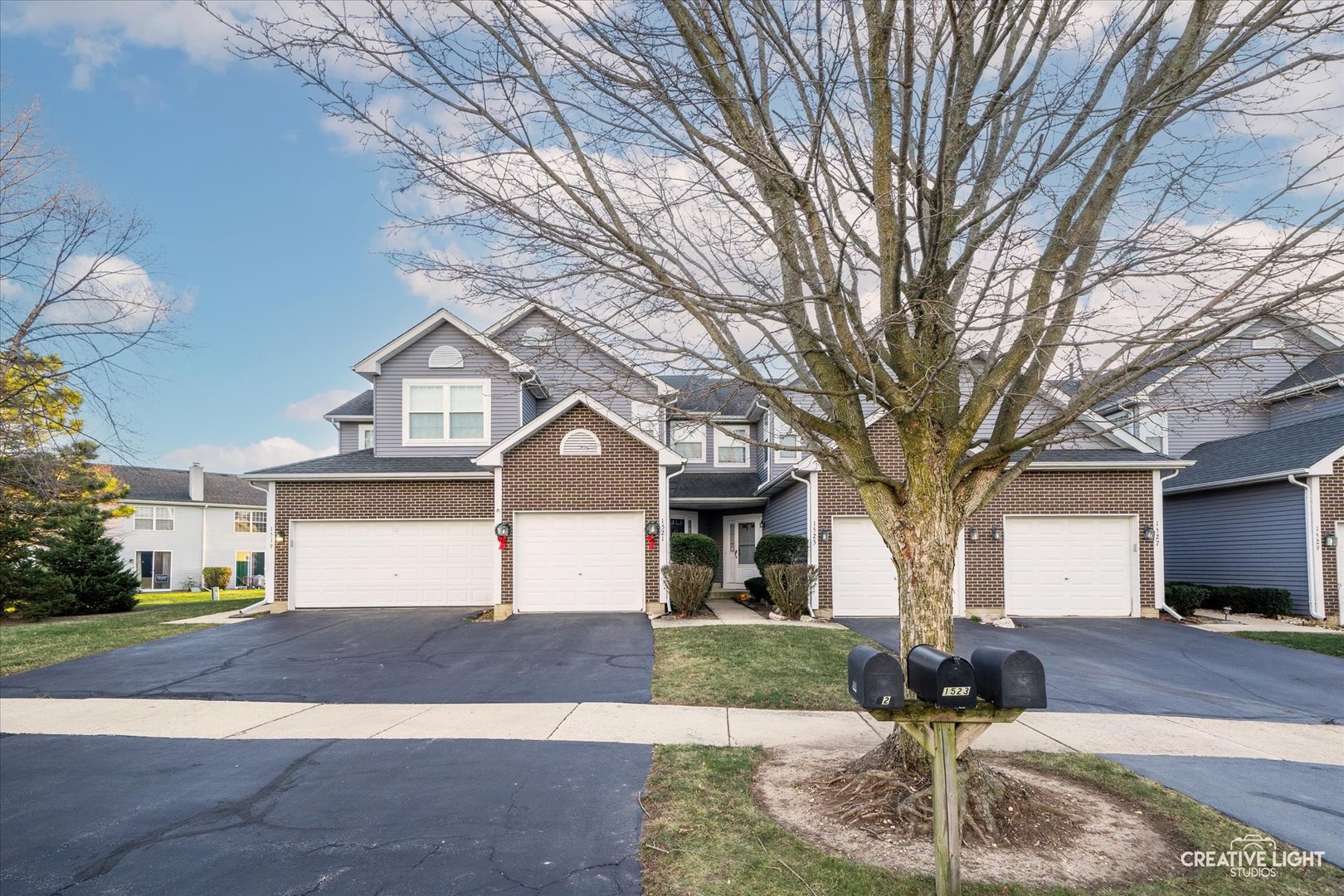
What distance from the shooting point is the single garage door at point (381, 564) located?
16625 millimetres

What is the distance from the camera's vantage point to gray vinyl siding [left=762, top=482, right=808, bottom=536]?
1674 centimetres

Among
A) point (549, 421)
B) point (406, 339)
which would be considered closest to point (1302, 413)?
point (549, 421)

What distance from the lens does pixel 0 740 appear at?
737 centimetres

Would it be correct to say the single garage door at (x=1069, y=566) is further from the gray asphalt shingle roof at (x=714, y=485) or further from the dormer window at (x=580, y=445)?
the dormer window at (x=580, y=445)

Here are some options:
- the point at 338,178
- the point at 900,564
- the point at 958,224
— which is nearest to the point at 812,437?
the point at 900,564

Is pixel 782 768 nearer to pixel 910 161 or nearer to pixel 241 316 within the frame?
pixel 910 161

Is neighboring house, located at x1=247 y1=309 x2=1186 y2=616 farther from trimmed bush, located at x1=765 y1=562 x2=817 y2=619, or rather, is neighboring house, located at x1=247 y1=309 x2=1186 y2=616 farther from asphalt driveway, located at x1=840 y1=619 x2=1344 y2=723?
asphalt driveway, located at x1=840 y1=619 x2=1344 y2=723

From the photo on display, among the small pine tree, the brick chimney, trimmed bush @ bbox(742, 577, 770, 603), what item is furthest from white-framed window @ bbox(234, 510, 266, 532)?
trimmed bush @ bbox(742, 577, 770, 603)

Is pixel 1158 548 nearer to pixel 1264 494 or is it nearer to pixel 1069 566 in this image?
pixel 1069 566

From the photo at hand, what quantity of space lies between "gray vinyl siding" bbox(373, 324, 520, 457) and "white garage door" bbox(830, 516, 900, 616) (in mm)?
8511

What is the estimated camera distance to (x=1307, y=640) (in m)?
13.3

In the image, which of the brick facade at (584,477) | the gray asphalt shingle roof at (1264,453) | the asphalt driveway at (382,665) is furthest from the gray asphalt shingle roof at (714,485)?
the gray asphalt shingle roof at (1264,453)

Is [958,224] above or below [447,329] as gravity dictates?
below

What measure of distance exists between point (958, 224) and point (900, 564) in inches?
99.3
